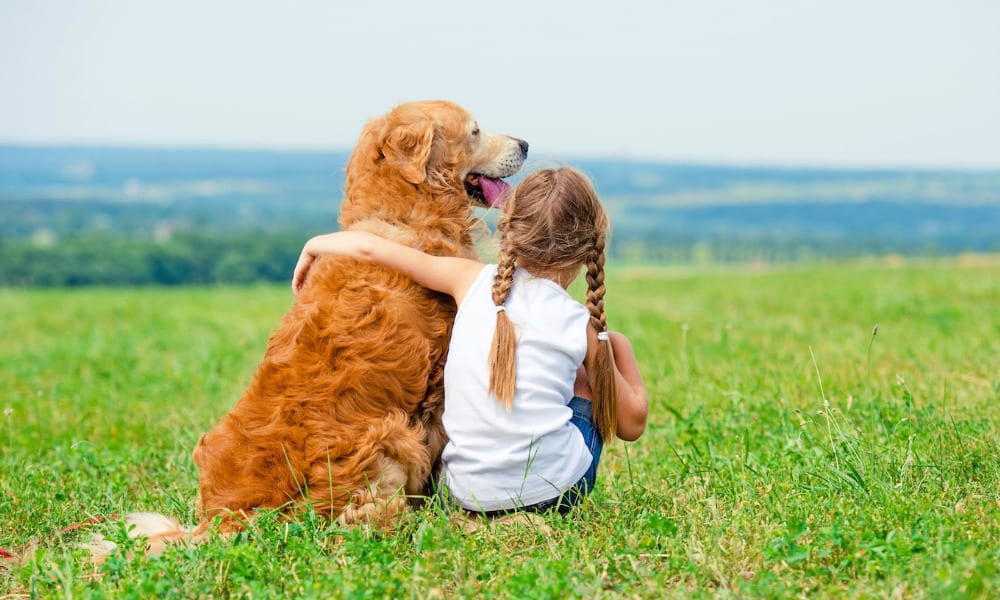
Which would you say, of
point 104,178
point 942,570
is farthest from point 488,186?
point 104,178

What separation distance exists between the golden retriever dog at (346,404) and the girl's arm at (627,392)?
66 centimetres

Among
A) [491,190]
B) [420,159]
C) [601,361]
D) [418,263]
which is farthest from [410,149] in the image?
[601,361]

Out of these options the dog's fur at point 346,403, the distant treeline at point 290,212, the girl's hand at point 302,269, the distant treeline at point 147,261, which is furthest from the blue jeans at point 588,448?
the distant treeline at point 290,212

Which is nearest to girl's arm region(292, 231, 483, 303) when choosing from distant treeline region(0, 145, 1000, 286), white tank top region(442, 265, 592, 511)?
white tank top region(442, 265, 592, 511)

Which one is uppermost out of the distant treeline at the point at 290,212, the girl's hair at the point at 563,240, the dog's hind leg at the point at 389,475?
the girl's hair at the point at 563,240

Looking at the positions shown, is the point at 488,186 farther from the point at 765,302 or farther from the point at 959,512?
the point at 765,302

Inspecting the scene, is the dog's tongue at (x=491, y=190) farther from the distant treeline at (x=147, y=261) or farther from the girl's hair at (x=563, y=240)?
the distant treeline at (x=147, y=261)

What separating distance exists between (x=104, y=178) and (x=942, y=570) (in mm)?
153690

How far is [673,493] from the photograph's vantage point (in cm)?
381

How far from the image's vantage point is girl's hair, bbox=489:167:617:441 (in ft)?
11.4

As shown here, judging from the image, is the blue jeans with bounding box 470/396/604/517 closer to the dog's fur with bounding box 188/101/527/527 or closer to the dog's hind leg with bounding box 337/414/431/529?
the dog's hind leg with bounding box 337/414/431/529

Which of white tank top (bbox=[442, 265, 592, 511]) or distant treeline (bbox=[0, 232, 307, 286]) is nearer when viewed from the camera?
white tank top (bbox=[442, 265, 592, 511])

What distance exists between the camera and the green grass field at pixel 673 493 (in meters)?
2.87

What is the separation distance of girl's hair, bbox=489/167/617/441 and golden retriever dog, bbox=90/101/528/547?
0.41 m
